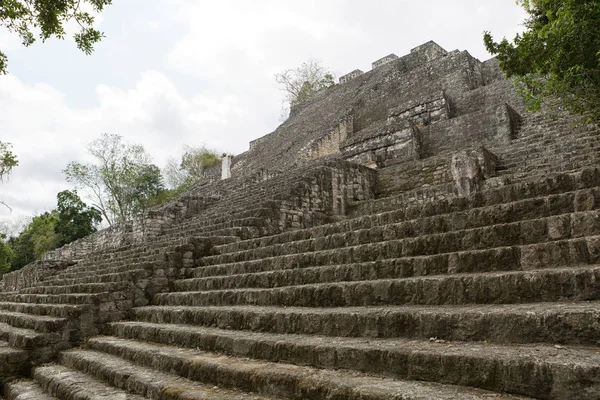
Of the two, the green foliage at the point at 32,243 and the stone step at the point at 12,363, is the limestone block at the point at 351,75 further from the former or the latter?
the stone step at the point at 12,363

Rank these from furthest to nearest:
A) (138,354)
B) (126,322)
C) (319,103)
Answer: (319,103), (126,322), (138,354)

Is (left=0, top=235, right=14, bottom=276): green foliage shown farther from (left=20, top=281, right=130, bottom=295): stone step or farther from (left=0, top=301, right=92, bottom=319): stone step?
(left=0, top=301, right=92, bottom=319): stone step

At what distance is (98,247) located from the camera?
15.2m

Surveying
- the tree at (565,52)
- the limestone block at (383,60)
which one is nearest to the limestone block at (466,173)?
the tree at (565,52)

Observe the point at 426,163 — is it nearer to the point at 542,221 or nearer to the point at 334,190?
the point at 334,190

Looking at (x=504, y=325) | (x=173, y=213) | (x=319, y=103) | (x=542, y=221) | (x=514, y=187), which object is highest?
(x=319, y=103)

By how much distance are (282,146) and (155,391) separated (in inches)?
703

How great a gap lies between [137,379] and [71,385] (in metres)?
0.97

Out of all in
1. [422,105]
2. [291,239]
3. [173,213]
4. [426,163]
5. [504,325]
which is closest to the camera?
[504,325]

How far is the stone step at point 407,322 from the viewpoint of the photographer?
2180 millimetres

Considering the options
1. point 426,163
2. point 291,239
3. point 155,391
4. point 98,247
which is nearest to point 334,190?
point 426,163

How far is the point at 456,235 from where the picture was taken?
12.1 feet

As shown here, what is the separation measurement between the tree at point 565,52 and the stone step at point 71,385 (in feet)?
22.2

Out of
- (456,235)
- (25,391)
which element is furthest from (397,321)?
(25,391)
